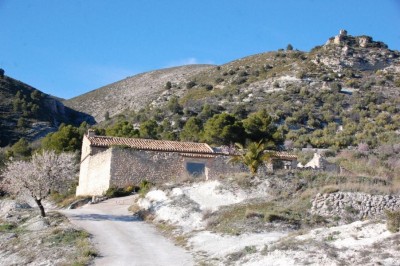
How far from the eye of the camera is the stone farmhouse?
1288 inches

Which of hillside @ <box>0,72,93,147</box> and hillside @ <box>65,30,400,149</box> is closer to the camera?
hillside @ <box>65,30,400,149</box>

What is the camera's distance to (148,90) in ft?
298

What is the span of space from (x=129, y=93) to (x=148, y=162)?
60.8 metres

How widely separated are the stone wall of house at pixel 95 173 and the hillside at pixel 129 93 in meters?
41.6

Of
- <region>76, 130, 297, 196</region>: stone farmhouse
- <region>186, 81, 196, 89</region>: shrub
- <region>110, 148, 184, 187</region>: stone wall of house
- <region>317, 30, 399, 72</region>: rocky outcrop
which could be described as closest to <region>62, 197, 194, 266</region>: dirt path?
<region>110, 148, 184, 187</region>: stone wall of house

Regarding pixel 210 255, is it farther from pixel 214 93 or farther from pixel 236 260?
pixel 214 93

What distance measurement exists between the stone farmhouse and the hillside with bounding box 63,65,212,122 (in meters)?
43.2

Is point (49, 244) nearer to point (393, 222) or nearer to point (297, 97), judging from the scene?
point (393, 222)

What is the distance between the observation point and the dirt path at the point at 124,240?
51.2ft

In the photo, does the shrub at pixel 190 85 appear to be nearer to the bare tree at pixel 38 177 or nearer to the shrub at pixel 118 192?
the shrub at pixel 118 192

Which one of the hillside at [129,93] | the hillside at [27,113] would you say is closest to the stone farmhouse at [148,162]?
the hillside at [27,113]

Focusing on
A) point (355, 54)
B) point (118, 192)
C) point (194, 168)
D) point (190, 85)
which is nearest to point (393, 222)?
point (118, 192)

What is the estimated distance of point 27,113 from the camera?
2704 inches

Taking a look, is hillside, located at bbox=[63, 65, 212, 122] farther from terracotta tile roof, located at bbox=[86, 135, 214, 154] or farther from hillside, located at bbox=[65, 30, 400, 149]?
terracotta tile roof, located at bbox=[86, 135, 214, 154]
